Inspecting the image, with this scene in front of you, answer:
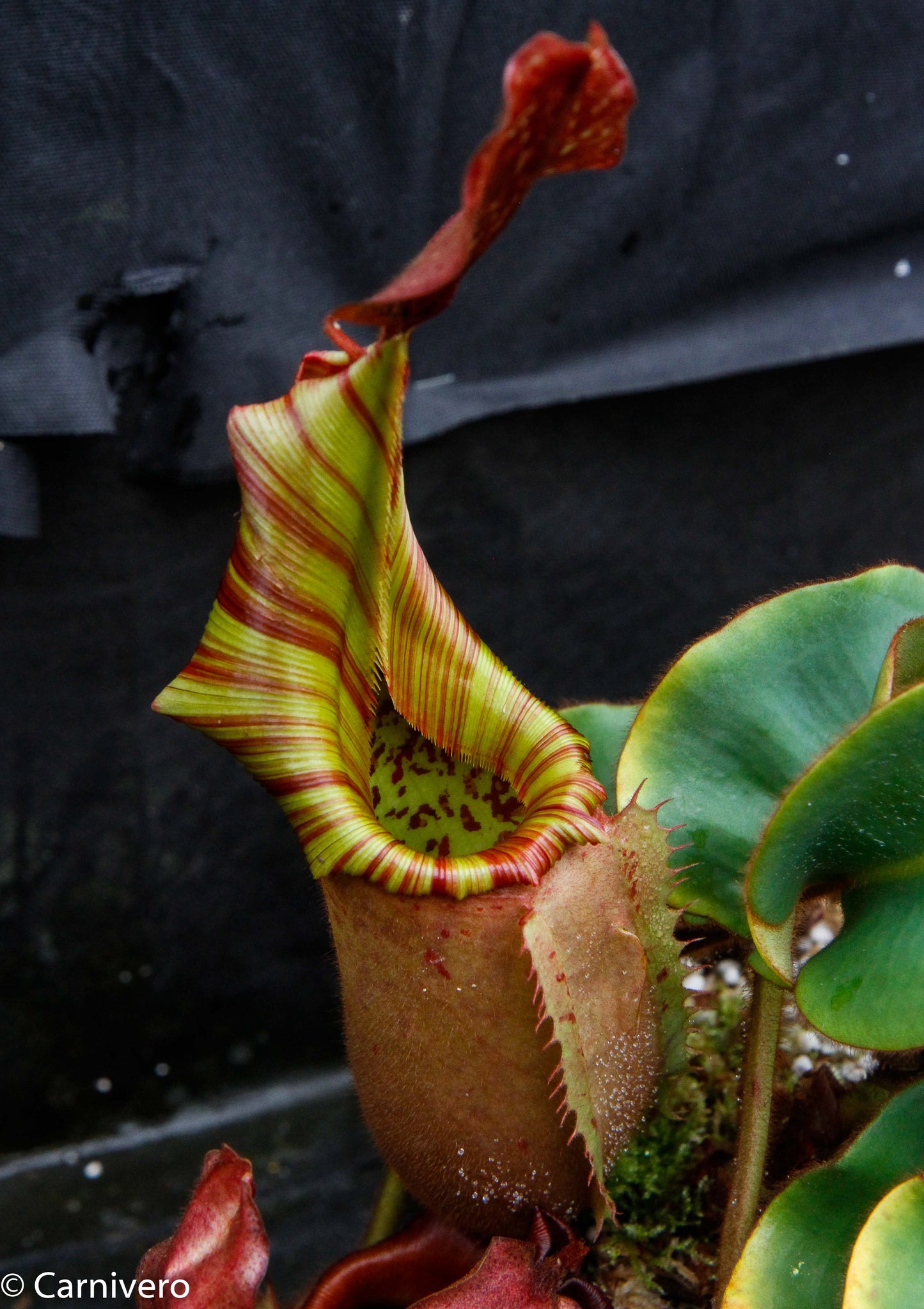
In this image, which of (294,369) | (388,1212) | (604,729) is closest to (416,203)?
(294,369)

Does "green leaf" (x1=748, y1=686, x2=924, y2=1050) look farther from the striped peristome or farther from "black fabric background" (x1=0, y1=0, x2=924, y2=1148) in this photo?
"black fabric background" (x1=0, y1=0, x2=924, y2=1148)

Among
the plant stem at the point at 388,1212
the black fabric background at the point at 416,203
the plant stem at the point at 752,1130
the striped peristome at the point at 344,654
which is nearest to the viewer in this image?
the striped peristome at the point at 344,654

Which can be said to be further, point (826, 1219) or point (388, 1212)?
point (388, 1212)

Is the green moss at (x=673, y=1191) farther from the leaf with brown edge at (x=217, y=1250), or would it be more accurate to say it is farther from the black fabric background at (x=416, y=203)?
the black fabric background at (x=416, y=203)

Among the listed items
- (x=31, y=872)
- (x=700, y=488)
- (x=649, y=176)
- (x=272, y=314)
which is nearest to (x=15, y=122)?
(x=272, y=314)

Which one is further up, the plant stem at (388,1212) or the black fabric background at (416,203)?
the black fabric background at (416,203)

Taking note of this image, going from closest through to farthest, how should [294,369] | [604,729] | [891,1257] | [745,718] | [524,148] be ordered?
[524,148] < [891,1257] < [745,718] < [604,729] < [294,369]

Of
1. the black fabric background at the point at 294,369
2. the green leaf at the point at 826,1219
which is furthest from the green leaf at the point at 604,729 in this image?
the black fabric background at the point at 294,369

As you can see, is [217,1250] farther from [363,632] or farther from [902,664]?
[902,664]
